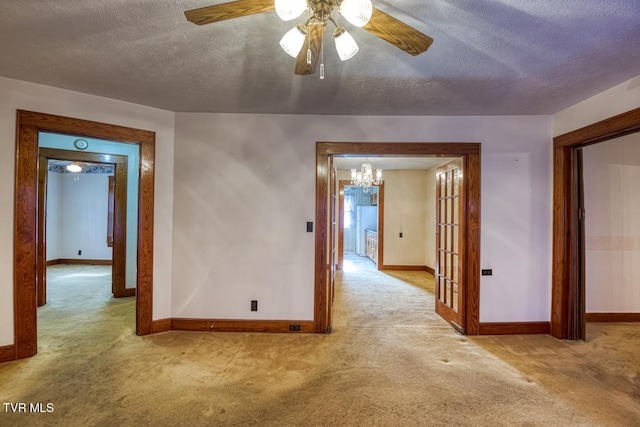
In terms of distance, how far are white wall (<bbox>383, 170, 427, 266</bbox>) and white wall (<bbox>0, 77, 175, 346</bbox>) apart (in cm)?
520

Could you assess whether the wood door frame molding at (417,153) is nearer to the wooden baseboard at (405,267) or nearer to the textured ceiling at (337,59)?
the textured ceiling at (337,59)

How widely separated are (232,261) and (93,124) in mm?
1890

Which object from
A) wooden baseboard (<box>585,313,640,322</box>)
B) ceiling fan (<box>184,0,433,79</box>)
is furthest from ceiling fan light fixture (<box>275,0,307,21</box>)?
wooden baseboard (<box>585,313,640,322</box>)

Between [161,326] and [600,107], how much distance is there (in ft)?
15.8

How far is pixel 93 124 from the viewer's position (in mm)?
2777

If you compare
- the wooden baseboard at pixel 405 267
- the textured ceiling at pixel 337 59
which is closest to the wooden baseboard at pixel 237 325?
the textured ceiling at pixel 337 59

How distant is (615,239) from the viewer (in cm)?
362

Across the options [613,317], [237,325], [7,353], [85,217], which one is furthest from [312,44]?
[85,217]

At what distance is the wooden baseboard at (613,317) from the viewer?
11.8 feet

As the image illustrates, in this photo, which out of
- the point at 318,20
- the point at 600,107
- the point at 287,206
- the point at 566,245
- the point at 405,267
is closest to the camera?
the point at 318,20

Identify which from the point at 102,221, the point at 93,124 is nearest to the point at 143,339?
the point at 93,124

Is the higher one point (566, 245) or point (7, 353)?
point (566, 245)

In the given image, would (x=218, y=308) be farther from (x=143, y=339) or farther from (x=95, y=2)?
(x=95, y=2)

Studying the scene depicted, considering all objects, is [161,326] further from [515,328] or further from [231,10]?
[515,328]
